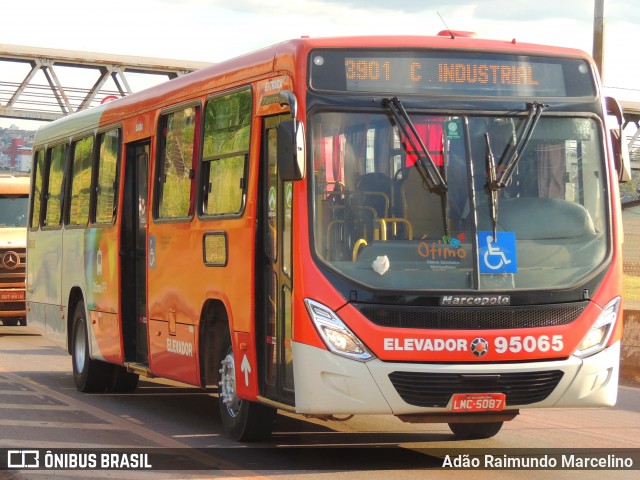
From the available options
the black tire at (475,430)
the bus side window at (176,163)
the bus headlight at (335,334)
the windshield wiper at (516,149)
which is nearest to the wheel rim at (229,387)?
the bus side window at (176,163)

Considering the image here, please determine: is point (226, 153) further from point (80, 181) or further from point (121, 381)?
point (80, 181)

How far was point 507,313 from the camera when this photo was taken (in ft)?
30.9

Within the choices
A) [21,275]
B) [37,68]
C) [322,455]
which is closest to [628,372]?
[322,455]

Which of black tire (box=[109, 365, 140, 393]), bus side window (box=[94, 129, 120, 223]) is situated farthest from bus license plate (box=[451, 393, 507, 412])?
black tire (box=[109, 365, 140, 393])

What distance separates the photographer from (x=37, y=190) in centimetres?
1777

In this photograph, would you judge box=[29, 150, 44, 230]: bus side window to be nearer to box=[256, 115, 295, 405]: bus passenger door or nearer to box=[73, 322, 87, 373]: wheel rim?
box=[73, 322, 87, 373]: wheel rim

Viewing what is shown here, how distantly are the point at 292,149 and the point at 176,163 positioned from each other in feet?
10.3

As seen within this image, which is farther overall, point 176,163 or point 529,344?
point 176,163

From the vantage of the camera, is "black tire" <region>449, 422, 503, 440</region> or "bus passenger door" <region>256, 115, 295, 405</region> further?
"black tire" <region>449, 422, 503, 440</region>

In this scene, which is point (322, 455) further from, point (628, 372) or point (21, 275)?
point (21, 275)

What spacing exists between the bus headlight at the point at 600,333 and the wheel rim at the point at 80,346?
22.7 ft

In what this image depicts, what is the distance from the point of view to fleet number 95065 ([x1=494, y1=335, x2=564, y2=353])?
9359 millimetres

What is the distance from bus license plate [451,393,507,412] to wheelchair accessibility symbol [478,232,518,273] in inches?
32.3

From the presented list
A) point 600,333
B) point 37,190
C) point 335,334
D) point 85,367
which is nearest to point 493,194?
point 600,333
